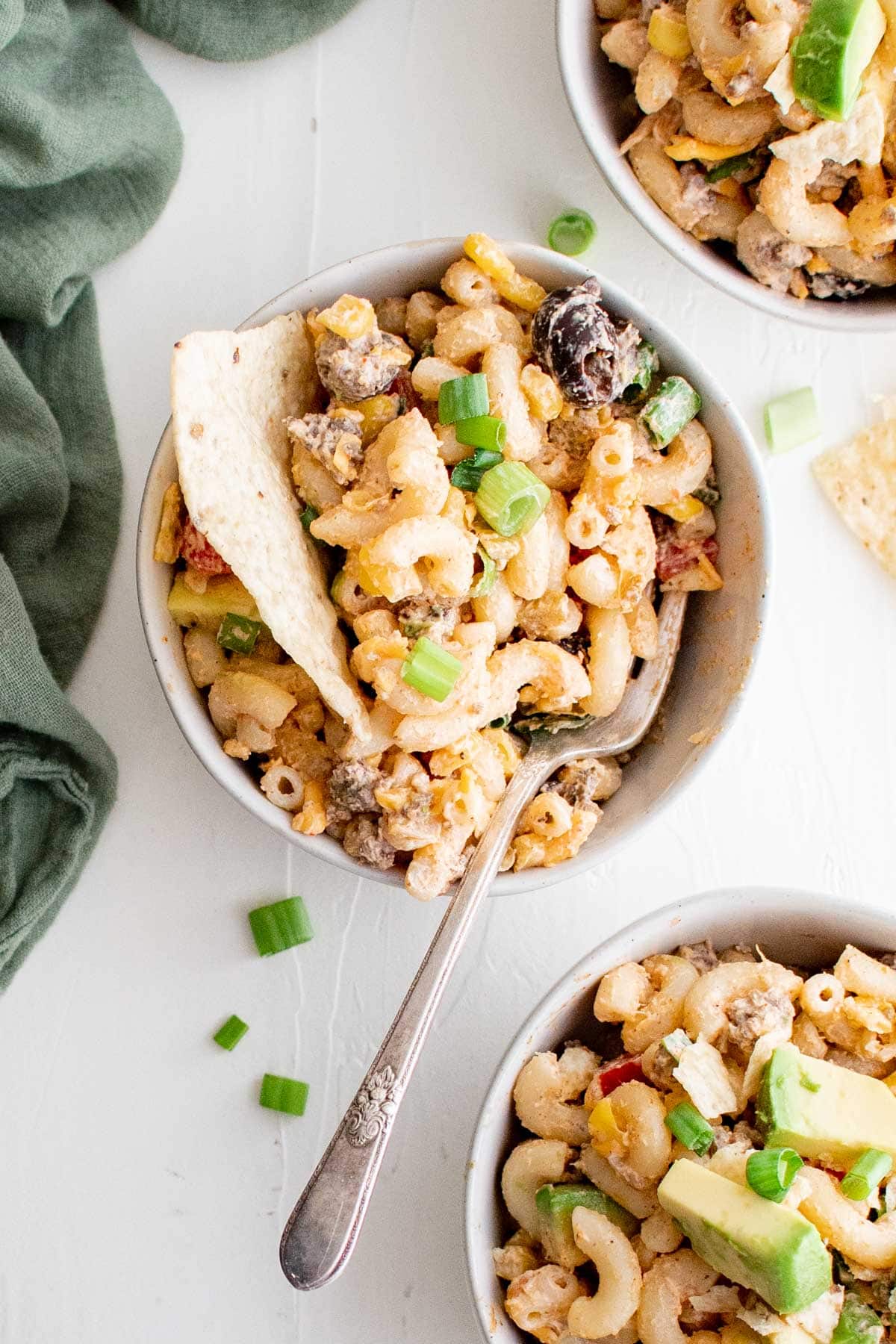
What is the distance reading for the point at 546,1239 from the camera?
Result: 174 cm

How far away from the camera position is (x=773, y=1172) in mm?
1525

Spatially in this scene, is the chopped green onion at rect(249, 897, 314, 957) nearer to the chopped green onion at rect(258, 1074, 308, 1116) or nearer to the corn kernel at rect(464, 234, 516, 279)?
the chopped green onion at rect(258, 1074, 308, 1116)

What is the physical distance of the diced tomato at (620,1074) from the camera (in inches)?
69.1

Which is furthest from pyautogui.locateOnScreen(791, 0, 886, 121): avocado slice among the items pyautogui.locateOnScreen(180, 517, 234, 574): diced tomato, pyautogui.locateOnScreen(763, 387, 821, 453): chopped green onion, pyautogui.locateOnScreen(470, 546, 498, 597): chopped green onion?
pyautogui.locateOnScreen(180, 517, 234, 574): diced tomato

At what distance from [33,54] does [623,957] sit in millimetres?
1628

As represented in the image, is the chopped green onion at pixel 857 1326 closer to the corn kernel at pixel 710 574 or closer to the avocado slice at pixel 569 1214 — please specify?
the avocado slice at pixel 569 1214

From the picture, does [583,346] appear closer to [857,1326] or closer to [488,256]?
[488,256]

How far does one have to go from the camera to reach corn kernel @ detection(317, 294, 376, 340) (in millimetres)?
1710

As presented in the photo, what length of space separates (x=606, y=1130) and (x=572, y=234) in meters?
1.35

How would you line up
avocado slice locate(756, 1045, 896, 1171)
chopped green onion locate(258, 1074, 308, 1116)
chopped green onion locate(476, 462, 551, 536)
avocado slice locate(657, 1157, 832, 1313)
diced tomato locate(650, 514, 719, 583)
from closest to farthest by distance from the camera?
avocado slice locate(657, 1157, 832, 1313), avocado slice locate(756, 1045, 896, 1171), chopped green onion locate(476, 462, 551, 536), diced tomato locate(650, 514, 719, 583), chopped green onion locate(258, 1074, 308, 1116)

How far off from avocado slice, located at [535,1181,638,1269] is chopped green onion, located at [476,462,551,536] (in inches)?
34.4

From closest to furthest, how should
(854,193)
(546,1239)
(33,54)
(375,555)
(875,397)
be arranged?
(375,555), (546,1239), (854,193), (33,54), (875,397)

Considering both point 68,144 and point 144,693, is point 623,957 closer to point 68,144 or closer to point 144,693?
point 144,693

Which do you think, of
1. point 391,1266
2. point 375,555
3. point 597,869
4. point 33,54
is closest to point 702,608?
point 597,869
